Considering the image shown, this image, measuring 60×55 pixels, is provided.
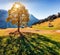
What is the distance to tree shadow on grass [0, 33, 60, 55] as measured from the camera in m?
51.9

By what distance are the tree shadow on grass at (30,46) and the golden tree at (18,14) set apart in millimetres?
6951

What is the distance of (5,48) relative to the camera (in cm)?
5569

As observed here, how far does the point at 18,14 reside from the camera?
67812mm

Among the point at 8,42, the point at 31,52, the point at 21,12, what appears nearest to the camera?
the point at 31,52

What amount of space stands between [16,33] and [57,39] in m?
15.4

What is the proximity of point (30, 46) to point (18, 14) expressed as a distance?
16.7 meters

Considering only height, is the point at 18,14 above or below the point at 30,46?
above

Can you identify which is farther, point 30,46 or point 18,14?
point 18,14

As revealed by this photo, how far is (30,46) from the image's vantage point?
55.6 m

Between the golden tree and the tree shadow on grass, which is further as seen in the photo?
the golden tree

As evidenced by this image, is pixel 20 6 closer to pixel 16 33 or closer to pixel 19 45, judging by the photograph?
pixel 16 33

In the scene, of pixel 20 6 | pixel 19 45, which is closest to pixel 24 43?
pixel 19 45

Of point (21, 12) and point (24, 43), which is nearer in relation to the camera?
point (24, 43)

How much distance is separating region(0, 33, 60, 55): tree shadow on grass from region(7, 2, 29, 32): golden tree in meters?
6.95
